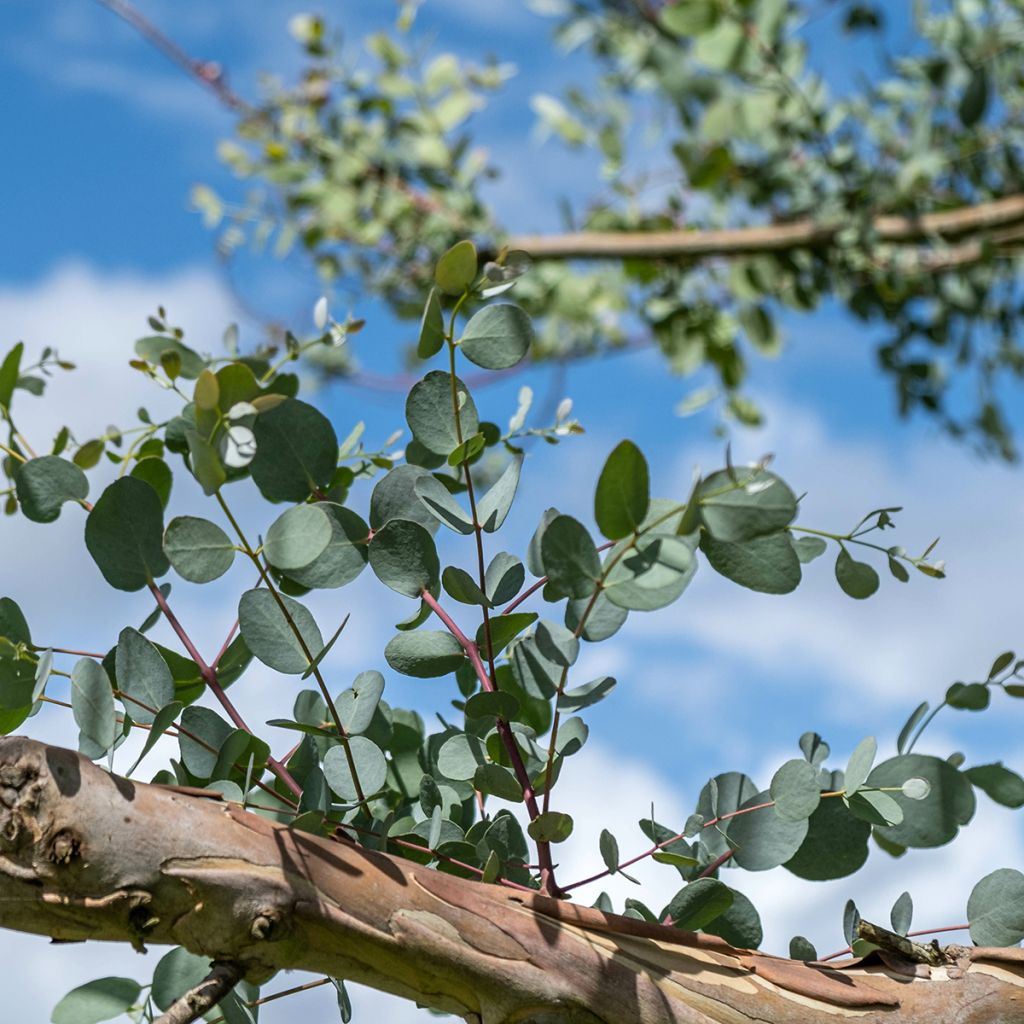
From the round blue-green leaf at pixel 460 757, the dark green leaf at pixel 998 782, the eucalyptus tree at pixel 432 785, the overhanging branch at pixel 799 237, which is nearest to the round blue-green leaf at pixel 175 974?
the eucalyptus tree at pixel 432 785

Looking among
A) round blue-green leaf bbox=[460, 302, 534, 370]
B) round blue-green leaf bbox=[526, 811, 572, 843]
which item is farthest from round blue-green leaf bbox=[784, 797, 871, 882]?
round blue-green leaf bbox=[460, 302, 534, 370]

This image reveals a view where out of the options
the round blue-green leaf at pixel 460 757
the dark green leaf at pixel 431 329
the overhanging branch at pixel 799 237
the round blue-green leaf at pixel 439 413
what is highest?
the overhanging branch at pixel 799 237

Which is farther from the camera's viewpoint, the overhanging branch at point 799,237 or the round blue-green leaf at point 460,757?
the overhanging branch at point 799,237

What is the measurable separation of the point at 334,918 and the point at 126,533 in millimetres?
162

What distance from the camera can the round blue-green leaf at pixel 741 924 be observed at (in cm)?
46

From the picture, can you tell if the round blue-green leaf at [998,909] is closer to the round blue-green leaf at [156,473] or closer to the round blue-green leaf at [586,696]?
the round blue-green leaf at [586,696]

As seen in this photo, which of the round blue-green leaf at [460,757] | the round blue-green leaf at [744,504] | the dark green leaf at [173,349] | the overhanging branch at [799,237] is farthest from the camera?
the overhanging branch at [799,237]

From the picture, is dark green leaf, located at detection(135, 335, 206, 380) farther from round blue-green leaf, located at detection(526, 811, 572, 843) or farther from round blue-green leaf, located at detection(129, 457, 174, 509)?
round blue-green leaf, located at detection(526, 811, 572, 843)

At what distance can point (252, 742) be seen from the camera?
1.42 ft

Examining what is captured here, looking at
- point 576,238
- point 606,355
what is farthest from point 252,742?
point 606,355

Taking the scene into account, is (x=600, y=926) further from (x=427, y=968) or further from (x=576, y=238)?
(x=576, y=238)

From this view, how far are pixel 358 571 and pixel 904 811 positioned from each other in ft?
0.81

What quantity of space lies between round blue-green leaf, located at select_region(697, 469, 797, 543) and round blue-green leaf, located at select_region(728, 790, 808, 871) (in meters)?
0.14

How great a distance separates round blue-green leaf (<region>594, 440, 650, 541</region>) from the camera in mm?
358
